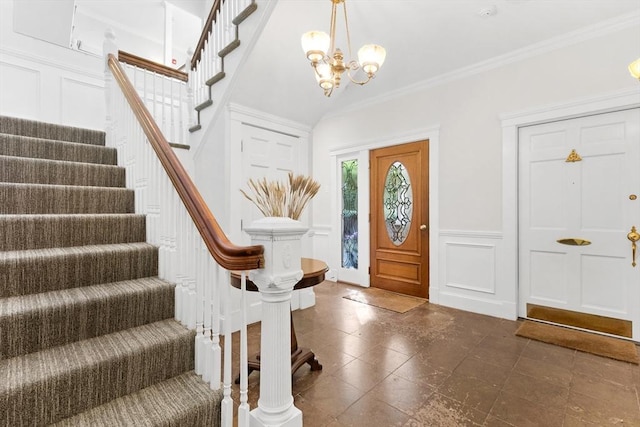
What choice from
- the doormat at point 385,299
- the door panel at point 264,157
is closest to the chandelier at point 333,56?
the door panel at point 264,157

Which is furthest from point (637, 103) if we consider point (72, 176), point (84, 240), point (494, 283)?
point (72, 176)

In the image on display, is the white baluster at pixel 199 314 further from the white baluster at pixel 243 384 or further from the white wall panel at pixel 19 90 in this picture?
the white wall panel at pixel 19 90

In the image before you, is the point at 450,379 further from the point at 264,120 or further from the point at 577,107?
the point at 264,120

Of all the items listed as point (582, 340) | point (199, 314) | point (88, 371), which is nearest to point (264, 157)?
point (199, 314)

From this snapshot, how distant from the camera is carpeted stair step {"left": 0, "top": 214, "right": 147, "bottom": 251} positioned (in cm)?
159

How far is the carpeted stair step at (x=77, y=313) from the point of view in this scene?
1229 mm

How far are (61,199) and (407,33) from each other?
131 inches

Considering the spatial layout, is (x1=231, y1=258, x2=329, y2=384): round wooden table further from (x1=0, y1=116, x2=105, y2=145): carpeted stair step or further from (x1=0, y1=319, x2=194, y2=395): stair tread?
(x1=0, y1=116, x2=105, y2=145): carpeted stair step

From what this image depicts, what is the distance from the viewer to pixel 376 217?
4.46 metres

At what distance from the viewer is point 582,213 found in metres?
2.92

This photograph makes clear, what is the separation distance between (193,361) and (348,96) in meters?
4.03

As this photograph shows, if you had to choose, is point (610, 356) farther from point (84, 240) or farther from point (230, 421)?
point (84, 240)

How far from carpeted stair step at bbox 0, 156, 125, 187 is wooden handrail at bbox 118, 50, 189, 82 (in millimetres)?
1354

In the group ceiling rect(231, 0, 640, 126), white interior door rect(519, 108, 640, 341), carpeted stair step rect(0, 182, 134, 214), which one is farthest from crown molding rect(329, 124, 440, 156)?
carpeted stair step rect(0, 182, 134, 214)
